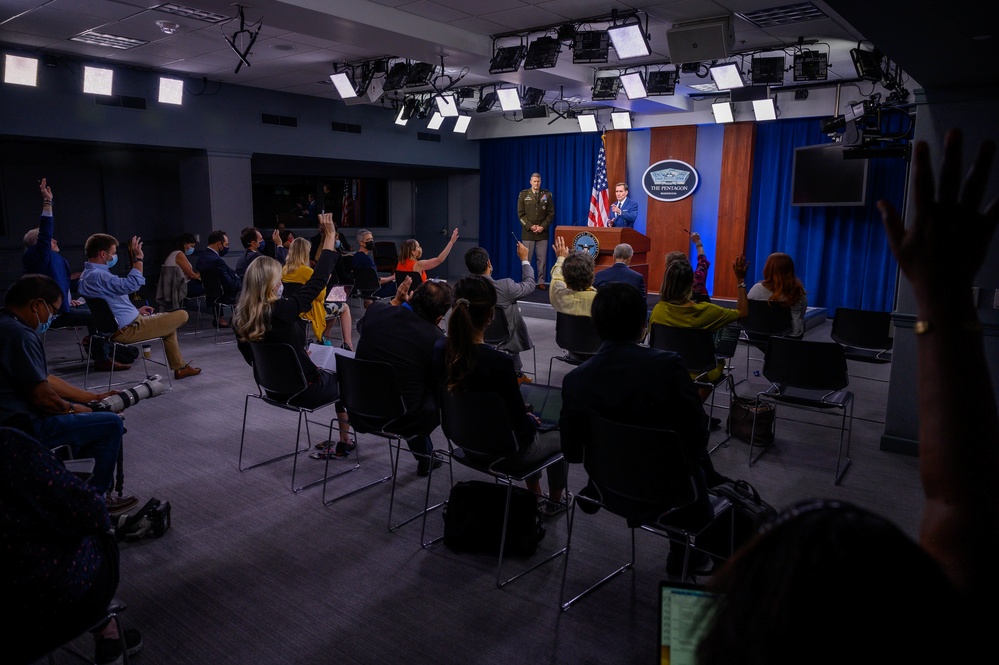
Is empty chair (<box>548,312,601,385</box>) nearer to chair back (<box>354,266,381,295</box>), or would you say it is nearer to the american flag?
chair back (<box>354,266,381,295</box>)

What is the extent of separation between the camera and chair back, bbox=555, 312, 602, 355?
5312 mm

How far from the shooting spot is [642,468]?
2469 millimetres

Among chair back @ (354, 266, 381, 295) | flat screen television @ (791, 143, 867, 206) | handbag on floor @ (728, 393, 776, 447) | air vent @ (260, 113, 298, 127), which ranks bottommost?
handbag on floor @ (728, 393, 776, 447)

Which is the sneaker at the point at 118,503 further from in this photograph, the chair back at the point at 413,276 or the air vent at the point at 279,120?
the air vent at the point at 279,120

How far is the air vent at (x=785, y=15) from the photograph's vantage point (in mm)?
5938

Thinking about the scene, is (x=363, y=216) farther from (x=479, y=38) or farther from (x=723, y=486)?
(x=723, y=486)

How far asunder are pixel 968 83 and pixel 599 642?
4033mm

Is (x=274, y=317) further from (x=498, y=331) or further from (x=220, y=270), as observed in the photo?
(x=220, y=270)

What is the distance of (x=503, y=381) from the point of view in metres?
3.04

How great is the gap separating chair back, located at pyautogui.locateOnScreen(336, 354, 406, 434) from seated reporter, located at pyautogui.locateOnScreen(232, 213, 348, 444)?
1.58ft

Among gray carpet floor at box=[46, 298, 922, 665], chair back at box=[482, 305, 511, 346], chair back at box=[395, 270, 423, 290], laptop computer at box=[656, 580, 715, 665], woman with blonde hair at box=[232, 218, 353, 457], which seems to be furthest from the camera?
chair back at box=[395, 270, 423, 290]

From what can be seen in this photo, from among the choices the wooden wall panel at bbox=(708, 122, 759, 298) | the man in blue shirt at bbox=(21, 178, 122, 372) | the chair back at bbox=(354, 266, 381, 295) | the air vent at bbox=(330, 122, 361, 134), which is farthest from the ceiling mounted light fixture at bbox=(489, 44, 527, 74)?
the air vent at bbox=(330, 122, 361, 134)

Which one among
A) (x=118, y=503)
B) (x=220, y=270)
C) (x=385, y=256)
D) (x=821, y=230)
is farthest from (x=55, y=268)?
(x=821, y=230)

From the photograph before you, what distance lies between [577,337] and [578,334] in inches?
1.0
